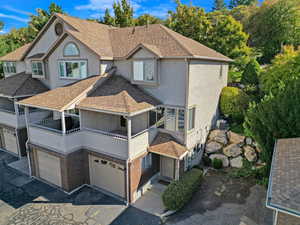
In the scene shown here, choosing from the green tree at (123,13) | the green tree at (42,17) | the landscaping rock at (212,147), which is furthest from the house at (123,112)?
the green tree at (42,17)

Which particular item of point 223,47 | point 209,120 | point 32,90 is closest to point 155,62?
point 209,120

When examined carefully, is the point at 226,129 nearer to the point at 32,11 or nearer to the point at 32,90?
the point at 32,90

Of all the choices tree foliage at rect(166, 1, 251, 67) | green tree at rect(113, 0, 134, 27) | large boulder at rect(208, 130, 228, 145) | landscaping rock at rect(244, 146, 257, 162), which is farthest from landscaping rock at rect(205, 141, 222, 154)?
green tree at rect(113, 0, 134, 27)

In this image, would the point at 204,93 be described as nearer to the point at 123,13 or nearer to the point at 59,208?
the point at 59,208

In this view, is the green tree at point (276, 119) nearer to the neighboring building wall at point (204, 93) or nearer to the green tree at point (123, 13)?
the neighboring building wall at point (204, 93)

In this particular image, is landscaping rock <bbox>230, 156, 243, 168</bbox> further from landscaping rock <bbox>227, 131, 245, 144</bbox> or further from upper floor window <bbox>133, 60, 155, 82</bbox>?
upper floor window <bbox>133, 60, 155, 82</bbox>

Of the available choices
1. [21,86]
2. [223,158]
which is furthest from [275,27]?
[21,86]
